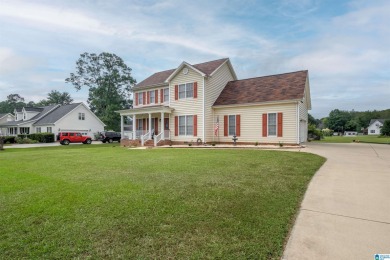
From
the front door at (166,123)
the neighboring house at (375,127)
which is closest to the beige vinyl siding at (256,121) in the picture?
the front door at (166,123)

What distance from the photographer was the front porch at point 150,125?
63.0 feet

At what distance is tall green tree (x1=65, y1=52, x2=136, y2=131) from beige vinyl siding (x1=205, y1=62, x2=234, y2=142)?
26.7 meters

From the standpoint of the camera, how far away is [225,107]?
18.3m

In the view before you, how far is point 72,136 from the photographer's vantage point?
28125 millimetres

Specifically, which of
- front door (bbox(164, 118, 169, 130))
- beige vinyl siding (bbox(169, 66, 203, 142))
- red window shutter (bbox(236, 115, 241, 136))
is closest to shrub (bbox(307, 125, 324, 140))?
red window shutter (bbox(236, 115, 241, 136))

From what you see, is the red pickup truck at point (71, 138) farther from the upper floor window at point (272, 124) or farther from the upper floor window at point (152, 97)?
the upper floor window at point (272, 124)

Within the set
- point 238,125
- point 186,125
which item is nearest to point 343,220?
point 238,125

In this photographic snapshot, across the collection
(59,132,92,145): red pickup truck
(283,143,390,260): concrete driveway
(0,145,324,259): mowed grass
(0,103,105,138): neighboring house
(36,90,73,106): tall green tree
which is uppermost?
(36,90,73,106): tall green tree

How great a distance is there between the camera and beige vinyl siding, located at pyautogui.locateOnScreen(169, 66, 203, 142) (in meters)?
18.4

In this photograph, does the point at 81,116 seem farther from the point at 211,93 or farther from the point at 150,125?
the point at 211,93

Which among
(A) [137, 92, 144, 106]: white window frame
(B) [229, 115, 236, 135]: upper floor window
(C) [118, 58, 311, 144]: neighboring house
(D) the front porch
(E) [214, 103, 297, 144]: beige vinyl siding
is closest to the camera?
(E) [214, 103, 297, 144]: beige vinyl siding

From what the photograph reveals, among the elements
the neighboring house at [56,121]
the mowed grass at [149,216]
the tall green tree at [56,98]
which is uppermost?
the tall green tree at [56,98]

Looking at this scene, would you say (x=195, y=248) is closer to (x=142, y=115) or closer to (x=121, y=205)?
(x=121, y=205)

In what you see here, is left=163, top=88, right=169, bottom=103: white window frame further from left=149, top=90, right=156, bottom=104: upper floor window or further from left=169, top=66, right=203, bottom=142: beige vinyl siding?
left=149, top=90, right=156, bottom=104: upper floor window
